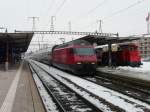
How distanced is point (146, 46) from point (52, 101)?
11349 cm

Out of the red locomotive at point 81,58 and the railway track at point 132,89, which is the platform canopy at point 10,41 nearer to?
the red locomotive at point 81,58

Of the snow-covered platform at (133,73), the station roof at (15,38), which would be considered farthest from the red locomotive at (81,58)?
the station roof at (15,38)

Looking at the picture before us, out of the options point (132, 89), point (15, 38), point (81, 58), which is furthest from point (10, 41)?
point (132, 89)

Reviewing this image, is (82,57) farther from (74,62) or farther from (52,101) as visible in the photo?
(52,101)

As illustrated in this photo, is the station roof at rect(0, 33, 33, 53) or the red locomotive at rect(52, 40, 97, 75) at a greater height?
the station roof at rect(0, 33, 33, 53)

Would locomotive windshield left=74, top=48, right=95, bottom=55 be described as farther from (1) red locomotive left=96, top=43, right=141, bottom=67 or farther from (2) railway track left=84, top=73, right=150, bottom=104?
(1) red locomotive left=96, top=43, right=141, bottom=67

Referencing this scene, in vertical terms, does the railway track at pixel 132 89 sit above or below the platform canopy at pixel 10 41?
below

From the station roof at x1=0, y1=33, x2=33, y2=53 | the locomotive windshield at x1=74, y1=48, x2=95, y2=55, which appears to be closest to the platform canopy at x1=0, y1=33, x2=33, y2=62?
the station roof at x1=0, y1=33, x2=33, y2=53

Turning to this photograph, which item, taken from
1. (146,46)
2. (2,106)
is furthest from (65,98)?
(146,46)

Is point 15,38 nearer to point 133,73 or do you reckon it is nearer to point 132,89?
point 133,73

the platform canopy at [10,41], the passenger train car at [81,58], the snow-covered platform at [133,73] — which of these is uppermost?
the platform canopy at [10,41]

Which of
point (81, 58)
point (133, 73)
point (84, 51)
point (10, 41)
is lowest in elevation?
point (133, 73)

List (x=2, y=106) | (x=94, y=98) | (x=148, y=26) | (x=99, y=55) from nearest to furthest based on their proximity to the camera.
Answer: (x=2, y=106) → (x=94, y=98) → (x=99, y=55) → (x=148, y=26)

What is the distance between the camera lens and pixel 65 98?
14914 millimetres
